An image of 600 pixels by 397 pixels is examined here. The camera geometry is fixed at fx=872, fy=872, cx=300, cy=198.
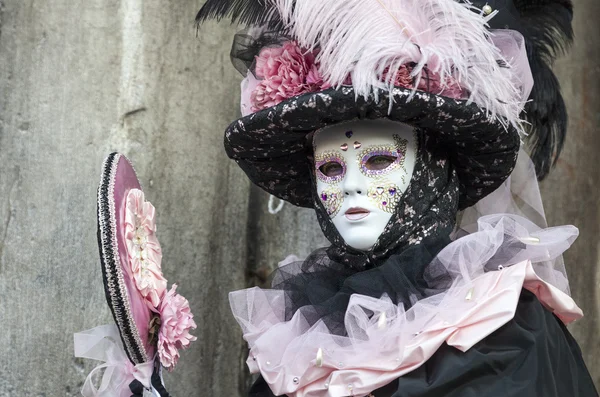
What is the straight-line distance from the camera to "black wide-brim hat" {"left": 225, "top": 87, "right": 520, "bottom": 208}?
5.43 feet

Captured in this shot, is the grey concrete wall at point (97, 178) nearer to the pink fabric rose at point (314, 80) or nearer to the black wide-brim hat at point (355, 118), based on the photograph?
the black wide-brim hat at point (355, 118)

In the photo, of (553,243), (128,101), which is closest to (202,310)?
(128,101)

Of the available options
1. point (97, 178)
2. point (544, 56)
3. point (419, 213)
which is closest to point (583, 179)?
point (544, 56)

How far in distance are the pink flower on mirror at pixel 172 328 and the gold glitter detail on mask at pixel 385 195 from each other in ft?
1.40

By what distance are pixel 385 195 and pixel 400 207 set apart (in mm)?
38

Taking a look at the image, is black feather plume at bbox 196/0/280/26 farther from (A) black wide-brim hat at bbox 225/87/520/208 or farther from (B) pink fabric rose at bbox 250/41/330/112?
(A) black wide-brim hat at bbox 225/87/520/208

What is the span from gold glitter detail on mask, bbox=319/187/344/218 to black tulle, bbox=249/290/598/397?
388 millimetres

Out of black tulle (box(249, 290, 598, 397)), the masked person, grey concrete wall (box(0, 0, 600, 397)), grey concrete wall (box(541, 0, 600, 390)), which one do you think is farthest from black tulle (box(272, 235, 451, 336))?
grey concrete wall (box(541, 0, 600, 390))

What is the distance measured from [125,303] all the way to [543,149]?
3.64 feet

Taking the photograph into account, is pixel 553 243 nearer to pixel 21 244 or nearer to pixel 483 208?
pixel 483 208

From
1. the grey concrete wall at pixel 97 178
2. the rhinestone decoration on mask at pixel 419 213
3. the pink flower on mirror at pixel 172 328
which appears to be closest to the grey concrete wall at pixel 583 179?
the grey concrete wall at pixel 97 178

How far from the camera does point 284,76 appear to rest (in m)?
1.78

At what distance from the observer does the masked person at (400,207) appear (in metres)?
1.54

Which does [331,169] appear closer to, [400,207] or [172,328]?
[400,207]
